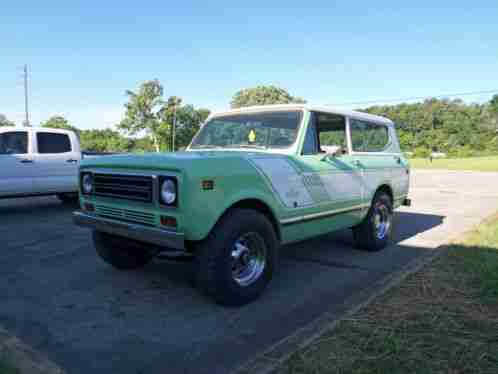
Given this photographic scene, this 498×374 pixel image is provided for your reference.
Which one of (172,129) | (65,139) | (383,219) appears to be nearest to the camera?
(383,219)

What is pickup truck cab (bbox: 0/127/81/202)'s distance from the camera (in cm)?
864

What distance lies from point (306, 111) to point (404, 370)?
2.99m

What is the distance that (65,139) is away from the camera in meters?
9.64

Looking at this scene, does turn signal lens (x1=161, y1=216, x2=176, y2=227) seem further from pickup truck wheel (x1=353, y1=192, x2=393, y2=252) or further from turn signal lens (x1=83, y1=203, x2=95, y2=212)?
pickup truck wheel (x1=353, y1=192, x2=393, y2=252)

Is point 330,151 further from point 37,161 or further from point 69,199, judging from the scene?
point 69,199

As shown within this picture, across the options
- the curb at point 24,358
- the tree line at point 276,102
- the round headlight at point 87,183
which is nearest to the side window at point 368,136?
the round headlight at point 87,183

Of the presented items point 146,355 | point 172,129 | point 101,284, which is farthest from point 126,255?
point 172,129

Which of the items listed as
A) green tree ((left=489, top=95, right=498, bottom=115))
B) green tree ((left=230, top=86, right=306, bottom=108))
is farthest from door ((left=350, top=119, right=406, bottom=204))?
green tree ((left=489, top=95, right=498, bottom=115))

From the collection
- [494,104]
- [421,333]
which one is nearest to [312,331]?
[421,333]

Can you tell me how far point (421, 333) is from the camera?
3.11m

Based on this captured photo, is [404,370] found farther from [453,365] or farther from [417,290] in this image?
[417,290]

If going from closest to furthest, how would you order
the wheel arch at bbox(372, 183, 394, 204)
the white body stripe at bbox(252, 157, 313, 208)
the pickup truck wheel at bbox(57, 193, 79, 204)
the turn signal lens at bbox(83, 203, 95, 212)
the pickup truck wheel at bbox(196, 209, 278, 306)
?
the pickup truck wheel at bbox(196, 209, 278, 306)
the white body stripe at bbox(252, 157, 313, 208)
the turn signal lens at bbox(83, 203, 95, 212)
the wheel arch at bbox(372, 183, 394, 204)
the pickup truck wheel at bbox(57, 193, 79, 204)

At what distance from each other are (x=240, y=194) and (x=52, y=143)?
24.3 feet

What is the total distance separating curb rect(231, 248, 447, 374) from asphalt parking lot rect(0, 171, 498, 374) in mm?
121
